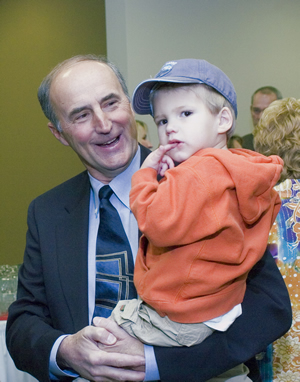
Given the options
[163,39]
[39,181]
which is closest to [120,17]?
[163,39]

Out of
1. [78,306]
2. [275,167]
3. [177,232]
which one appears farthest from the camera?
[78,306]

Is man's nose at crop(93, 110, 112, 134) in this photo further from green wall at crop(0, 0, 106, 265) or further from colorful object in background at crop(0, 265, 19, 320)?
green wall at crop(0, 0, 106, 265)

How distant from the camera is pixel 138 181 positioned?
131 centimetres

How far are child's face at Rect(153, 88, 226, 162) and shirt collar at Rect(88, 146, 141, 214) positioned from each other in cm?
52

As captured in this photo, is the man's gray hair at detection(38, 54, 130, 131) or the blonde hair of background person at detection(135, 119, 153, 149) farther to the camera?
the blonde hair of background person at detection(135, 119, 153, 149)

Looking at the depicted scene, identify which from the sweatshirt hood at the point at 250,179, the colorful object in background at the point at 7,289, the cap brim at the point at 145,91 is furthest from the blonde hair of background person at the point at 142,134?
the sweatshirt hood at the point at 250,179

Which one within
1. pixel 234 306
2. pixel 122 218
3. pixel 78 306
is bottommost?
pixel 78 306

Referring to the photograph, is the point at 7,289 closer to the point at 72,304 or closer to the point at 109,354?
the point at 72,304

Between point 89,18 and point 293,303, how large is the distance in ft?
15.4

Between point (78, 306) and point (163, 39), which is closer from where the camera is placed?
point (78, 306)

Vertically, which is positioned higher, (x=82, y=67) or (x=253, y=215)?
(x=82, y=67)

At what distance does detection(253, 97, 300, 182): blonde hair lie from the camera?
2303 mm

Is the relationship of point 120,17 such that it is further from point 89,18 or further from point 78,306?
point 78,306

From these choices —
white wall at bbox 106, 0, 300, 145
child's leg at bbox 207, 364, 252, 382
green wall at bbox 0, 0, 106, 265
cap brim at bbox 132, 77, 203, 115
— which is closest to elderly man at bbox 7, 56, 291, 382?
child's leg at bbox 207, 364, 252, 382
